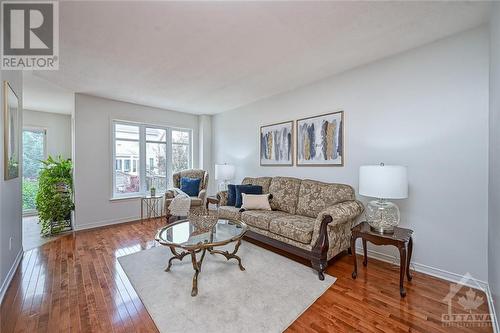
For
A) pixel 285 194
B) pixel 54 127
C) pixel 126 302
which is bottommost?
pixel 126 302

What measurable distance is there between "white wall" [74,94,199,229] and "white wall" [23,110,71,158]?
91.0 inches

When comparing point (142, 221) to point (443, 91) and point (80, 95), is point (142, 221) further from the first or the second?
point (443, 91)

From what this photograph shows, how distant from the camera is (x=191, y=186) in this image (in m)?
4.59

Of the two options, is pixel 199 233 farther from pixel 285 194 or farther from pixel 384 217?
pixel 384 217

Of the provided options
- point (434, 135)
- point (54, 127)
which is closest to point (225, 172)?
point (434, 135)

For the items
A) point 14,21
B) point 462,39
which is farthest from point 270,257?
point 14,21

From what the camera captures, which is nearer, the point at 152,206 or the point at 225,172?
the point at 225,172

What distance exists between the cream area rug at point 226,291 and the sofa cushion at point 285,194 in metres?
0.79

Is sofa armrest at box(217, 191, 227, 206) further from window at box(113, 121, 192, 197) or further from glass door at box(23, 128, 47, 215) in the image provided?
glass door at box(23, 128, 47, 215)

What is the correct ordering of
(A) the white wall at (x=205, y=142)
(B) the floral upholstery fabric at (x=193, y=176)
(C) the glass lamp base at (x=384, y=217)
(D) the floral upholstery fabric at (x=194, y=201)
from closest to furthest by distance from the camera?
(C) the glass lamp base at (x=384, y=217) < (D) the floral upholstery fabric at (x=194, y=201) < (B) the floral upholstery fabric at (x=193, y=176) < (A) the white wall at (x=205, y=142)

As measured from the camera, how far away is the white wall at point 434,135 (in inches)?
80.2

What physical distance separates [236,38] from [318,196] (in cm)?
223

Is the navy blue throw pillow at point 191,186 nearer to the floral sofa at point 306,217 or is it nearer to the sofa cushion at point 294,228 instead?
the floral sofa at point 306,217

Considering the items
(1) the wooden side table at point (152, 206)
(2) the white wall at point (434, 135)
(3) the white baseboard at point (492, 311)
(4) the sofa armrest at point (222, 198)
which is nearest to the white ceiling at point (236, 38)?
(2) the white wall at point (434, 135)
